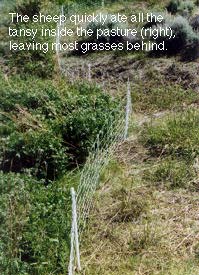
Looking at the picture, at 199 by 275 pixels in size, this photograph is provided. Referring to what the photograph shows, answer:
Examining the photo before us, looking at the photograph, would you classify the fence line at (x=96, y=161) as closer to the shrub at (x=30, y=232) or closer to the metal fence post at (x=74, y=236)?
the metal fence post at (x=74, y=236)

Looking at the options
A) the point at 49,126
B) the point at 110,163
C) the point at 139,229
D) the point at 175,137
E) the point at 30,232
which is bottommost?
the point at 139,229

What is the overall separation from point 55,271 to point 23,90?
3.07 m

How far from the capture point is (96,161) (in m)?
5.48

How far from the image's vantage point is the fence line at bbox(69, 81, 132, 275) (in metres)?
4.59

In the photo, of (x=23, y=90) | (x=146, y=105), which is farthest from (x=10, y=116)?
(x=146, y=105)

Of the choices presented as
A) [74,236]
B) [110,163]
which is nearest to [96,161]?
[110,163]

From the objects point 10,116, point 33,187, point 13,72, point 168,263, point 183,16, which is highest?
point 183,16

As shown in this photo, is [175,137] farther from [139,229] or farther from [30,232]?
[30,232]

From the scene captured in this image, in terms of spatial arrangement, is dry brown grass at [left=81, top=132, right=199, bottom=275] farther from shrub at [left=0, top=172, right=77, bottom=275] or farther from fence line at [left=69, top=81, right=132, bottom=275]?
shrub at [left=0, top=172, right=77, bottom=275]

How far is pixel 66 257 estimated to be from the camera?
4027mm

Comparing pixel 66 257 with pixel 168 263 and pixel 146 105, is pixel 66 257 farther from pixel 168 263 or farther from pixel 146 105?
pixel 146 105

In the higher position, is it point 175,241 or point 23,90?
point 23,90

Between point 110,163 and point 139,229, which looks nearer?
point 139,229

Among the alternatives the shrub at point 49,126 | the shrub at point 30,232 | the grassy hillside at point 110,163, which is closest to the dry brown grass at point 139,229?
the grassy hillside at point 110,163
